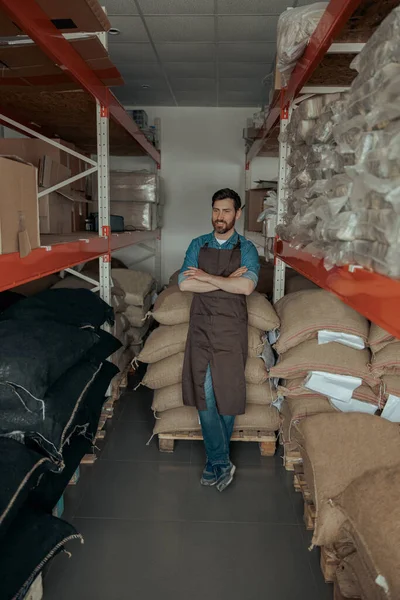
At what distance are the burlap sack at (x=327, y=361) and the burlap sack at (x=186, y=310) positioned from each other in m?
0.34

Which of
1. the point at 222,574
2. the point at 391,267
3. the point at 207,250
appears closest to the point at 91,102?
the point at 207,250

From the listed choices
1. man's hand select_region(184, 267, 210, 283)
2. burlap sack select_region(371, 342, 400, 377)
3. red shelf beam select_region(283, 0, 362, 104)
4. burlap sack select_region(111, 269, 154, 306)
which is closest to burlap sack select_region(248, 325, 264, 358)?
man's hand select_region(184, 267, 210, 283)

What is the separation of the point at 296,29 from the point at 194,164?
472 centimetres

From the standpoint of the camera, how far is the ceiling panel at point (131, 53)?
15.2 feet

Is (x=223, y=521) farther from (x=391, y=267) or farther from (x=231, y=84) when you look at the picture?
(x=231, y=84)

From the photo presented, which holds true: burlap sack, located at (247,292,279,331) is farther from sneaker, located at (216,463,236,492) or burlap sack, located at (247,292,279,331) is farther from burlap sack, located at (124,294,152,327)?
burlap sack, located at (124,294,152,327)

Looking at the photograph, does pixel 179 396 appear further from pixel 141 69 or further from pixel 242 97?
pixel 242 97

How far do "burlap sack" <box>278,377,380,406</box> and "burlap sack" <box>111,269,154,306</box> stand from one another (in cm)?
240

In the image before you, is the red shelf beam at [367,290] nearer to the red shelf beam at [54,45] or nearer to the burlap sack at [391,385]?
the burlap sack at [391,385]

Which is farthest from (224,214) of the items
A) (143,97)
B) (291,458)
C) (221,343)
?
(143,97)

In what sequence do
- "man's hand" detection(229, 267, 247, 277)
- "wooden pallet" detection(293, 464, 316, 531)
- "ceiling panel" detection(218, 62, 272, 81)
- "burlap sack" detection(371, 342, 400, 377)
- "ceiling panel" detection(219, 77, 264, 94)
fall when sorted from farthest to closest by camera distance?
"ceiling panel" detection(219, 77, 264, 94)
"ceiling panel" detection(218, 62, 272, 81)
"man's hand" detection(229, 267, 247, 277)
"burlap sack" detection(371, 342, 400, 377)
"wooden pallet" detection(293, 464, 316, 531)

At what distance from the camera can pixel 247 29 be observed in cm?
420

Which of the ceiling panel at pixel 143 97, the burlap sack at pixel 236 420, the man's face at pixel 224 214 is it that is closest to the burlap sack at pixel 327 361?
the burlap sack at pixel 236 420

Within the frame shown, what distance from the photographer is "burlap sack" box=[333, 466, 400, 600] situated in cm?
160
